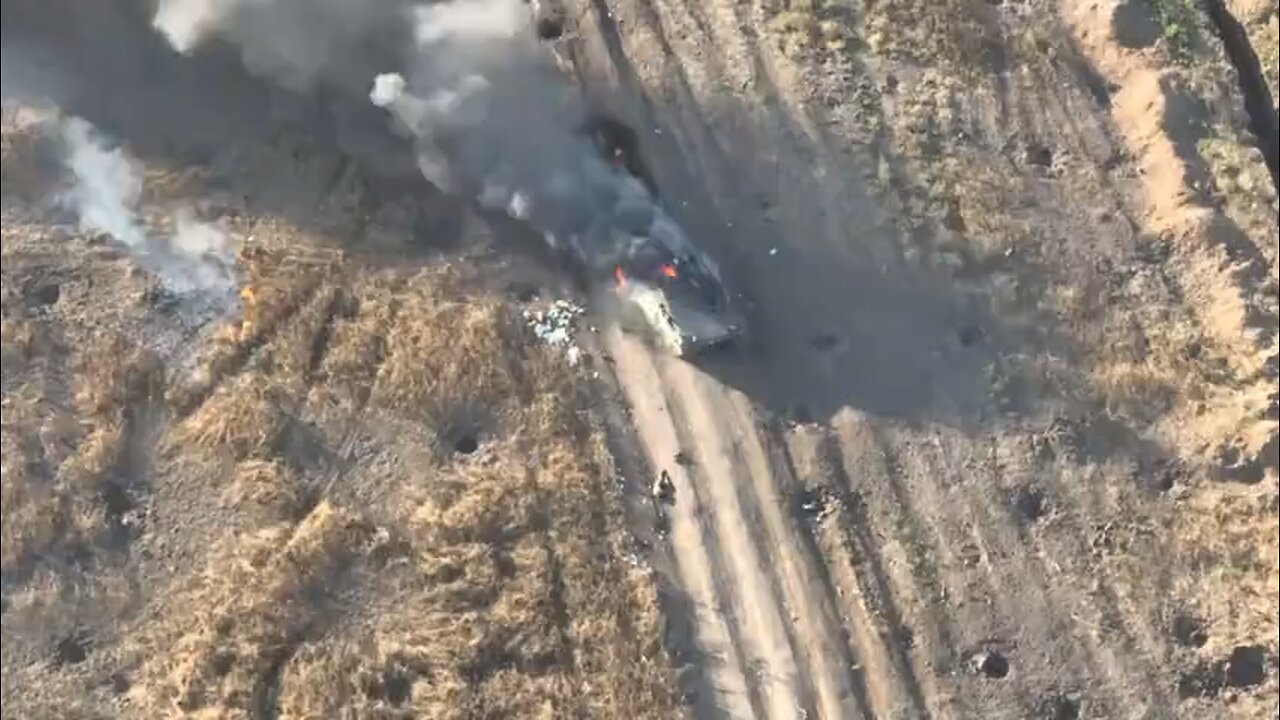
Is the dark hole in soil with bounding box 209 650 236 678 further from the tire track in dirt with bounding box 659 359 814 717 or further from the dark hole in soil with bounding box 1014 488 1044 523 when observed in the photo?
the dark hole in soil with bounding box 1014 488 1044 523

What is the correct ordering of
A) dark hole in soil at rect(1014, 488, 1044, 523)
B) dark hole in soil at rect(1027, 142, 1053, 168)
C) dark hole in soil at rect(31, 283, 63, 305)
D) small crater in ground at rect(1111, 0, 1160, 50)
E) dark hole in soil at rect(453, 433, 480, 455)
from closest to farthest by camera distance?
1. dark hole in soil at rect(1014, 488, 1044, 523)
2. dark hole in soil at rect(453, 433, 480, 455)
3. dark hole in soil at rect(1027, 142, 1053, 168)
4. small crater in ground at rect(1111, 0, 1160, 50)
5. dark hole in soil at rect(31, 283, 63, 305)

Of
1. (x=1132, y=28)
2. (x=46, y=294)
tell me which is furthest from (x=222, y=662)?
(x=1132, y=28)

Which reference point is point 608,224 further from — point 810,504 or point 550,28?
point 810,504

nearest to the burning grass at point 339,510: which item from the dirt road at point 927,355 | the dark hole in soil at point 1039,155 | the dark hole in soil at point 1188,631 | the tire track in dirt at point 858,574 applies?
the dirt road at point 927,355

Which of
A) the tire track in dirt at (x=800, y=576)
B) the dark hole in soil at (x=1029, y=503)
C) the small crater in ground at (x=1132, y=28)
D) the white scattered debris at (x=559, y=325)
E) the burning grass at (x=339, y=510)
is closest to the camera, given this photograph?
the tire track in dirt at (x=800, y=576)

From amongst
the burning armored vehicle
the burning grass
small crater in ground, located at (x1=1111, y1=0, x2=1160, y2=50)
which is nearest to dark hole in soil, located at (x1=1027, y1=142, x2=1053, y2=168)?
small crater in ground, located at (x1=1111, y1=0, x2=1160, y2=50)

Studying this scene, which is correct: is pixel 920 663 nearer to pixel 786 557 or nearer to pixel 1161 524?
pixel 786 557

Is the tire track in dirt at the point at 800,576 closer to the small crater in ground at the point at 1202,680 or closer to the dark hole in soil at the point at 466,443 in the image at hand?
the dark hole in soil at the point at 466,443
